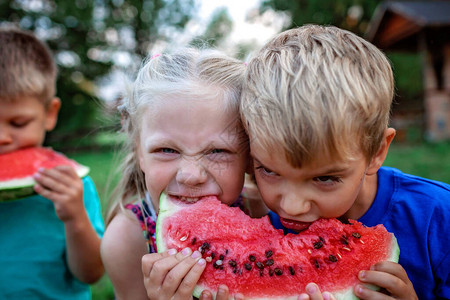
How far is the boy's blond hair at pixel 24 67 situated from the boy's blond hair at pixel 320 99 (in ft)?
5.24

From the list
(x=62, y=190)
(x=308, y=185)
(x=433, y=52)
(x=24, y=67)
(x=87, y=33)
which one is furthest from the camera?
(x=87, y=33)

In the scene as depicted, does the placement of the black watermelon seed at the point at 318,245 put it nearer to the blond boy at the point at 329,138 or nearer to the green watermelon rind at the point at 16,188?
the blond boy at the point at 329,138

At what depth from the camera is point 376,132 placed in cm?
145

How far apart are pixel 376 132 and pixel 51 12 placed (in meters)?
22.6

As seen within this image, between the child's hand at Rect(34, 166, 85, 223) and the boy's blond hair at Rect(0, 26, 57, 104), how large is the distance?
54cm

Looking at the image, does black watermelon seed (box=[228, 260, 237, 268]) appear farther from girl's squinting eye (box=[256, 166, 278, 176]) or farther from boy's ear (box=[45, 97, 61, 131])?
boy's ear (box=[45, 97, 61, 131])

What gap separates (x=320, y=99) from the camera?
4.33 feet

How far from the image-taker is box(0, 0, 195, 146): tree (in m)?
19.8

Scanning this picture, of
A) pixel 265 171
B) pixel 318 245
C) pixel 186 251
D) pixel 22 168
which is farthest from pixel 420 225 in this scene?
pixel 22 168

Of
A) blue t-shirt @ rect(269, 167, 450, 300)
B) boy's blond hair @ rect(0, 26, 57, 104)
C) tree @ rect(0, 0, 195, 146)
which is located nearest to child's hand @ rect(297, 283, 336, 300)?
blue t-shirt @ rect(269, 167, 450, 300)

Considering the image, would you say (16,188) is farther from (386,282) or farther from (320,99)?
(386,282)

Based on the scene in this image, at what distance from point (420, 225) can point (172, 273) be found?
108 cm

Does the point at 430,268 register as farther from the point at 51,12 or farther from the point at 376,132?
the point at 51,12

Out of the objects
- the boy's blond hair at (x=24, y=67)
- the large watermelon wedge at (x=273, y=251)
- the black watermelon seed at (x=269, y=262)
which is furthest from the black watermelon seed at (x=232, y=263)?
the boy's blond hair at (x=24, y=67)
